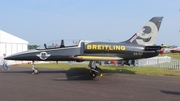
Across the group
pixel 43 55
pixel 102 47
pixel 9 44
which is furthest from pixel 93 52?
pixel 9 44

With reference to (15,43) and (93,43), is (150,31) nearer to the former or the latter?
(93,43)

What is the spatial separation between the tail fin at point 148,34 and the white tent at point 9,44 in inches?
819

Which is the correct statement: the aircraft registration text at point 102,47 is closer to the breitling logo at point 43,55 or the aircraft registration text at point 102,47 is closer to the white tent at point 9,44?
the breitling logo at point 43,55

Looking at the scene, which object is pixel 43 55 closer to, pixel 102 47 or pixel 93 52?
pixel 93 52

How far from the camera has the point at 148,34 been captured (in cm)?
1413

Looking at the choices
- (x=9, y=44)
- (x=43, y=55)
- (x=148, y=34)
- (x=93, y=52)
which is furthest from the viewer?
(x=9, y=44)

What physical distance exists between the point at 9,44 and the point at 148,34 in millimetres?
22382

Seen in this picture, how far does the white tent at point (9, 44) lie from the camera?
27797 millimetres

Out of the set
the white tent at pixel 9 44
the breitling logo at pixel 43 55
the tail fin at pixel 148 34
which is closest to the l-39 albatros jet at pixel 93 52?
the breitling logo at pixel 43 55

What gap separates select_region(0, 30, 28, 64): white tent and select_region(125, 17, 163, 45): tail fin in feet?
68.3

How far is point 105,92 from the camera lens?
7895 millimetres

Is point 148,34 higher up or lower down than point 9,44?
higher up

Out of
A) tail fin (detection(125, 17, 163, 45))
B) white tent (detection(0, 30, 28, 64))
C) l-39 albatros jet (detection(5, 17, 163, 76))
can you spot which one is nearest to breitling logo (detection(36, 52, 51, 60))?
l-39 albatros jet (detection(5, 17, 163, 76))

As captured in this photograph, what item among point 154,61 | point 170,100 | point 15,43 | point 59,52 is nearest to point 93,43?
point 59,52
